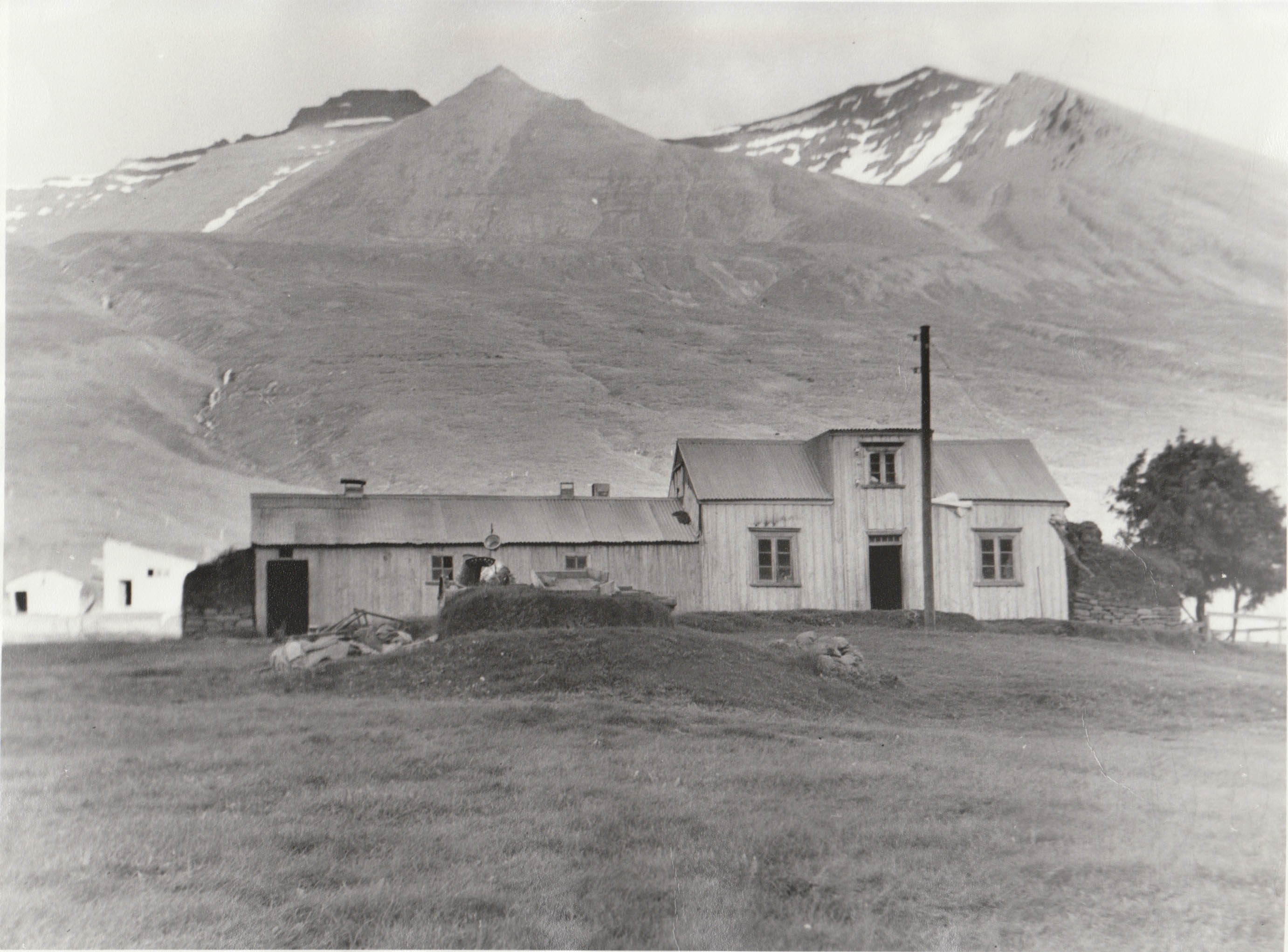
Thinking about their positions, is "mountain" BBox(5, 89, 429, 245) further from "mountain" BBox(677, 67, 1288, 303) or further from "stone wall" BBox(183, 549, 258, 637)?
"stone wall" BBox(183, 549, 258, 637)

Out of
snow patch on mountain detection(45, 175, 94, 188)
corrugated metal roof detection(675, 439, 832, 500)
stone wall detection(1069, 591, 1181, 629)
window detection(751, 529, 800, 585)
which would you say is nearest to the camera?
snow patch on mountain detection(45, 175, 94, 188)

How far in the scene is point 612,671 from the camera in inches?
376

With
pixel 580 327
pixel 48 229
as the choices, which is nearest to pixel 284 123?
pixel 48 229

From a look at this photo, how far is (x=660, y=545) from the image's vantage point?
1412 cm

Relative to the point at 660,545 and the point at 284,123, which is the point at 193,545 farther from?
the point at 660,545

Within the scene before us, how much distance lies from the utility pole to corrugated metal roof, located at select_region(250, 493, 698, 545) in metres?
3.34

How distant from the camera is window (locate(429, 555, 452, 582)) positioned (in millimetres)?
13078

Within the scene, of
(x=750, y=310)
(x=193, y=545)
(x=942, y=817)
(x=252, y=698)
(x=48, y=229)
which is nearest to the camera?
(x=942, y=817)

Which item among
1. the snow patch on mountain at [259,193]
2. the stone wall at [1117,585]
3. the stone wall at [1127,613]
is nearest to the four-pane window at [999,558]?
the stone wall at [1117,585]

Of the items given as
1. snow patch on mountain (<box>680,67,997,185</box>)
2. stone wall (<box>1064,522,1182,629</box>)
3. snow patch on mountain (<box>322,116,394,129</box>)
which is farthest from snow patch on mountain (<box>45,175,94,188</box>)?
stone wall (<box>1064,522,1182,629</box>)

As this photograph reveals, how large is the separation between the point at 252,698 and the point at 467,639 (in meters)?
2.20

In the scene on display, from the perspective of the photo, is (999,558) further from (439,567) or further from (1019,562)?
(439,567)

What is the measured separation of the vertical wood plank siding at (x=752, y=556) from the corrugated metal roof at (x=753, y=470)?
16 cm

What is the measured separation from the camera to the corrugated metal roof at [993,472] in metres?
13.9
